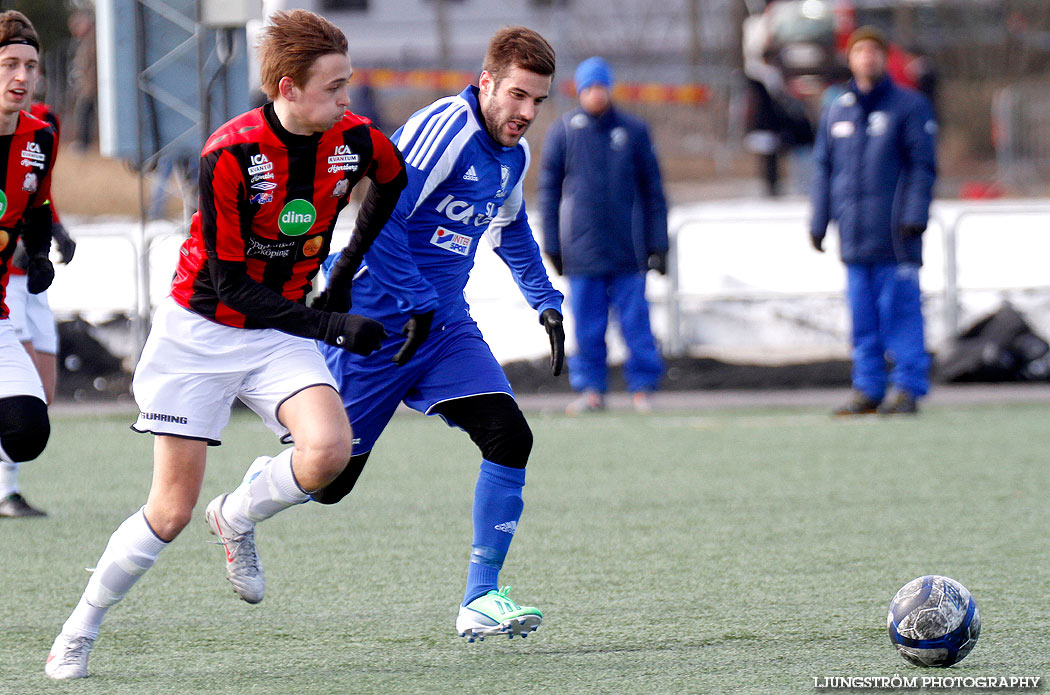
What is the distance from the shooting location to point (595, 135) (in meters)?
10.9

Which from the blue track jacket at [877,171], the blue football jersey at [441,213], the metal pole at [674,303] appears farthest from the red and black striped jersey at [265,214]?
the metal pole at [674,303]

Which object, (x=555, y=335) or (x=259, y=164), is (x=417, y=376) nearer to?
(x=555, y=335)

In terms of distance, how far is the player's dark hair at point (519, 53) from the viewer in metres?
4.71

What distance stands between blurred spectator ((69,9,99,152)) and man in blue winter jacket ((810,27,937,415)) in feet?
38.2

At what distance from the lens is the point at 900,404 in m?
10.3

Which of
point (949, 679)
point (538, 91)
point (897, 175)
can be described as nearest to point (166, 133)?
point (897, 175)

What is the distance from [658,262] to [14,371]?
6.25 metres

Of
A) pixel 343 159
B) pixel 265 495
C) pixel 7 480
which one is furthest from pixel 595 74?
pixel 265 495

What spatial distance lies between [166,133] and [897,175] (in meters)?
5.09

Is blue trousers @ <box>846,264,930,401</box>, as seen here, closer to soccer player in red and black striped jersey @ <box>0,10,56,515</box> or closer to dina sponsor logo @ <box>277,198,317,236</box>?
soccer player in red and black striped jersey @ <box>0,10,56,515</box>

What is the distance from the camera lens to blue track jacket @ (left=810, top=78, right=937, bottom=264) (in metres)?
10.0

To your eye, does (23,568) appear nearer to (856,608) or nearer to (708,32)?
(856,608)

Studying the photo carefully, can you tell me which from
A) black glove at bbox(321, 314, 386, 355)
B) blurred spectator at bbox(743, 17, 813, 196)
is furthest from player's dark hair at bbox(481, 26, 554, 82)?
blurred spectator at bbox(743, 17, 813, 196)

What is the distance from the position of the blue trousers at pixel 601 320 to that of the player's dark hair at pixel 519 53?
616cm
